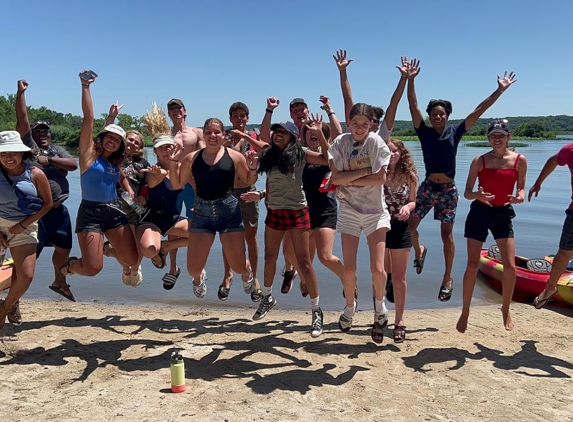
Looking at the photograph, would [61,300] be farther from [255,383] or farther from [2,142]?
[255,383]

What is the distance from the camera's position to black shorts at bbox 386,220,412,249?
253 inches

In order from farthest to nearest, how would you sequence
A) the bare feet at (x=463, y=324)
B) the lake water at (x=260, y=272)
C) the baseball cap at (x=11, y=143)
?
the lake water at (x=260, y=272)
the bare feet at (x=463, y=324)
the baseball cap at (x=11, y=143)

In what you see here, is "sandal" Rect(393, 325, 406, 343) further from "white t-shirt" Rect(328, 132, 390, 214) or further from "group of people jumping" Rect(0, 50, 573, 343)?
"white t-shirt" Rect(328, 132, 390, 214)

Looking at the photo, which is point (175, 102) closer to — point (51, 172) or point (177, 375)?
point (51, 172)

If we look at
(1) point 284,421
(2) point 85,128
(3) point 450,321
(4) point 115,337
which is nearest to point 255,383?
(1) point 284,421

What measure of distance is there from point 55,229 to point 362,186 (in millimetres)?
4207

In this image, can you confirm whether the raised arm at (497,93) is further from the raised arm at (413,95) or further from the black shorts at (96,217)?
the black shorts at (96,217)

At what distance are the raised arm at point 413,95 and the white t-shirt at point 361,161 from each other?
174cm

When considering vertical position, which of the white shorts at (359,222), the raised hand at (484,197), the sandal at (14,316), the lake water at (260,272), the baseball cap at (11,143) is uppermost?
the baseball cap at (11,143)

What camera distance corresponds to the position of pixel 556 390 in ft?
18.1

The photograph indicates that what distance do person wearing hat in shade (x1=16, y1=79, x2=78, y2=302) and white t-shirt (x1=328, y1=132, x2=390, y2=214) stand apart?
362 centimetres

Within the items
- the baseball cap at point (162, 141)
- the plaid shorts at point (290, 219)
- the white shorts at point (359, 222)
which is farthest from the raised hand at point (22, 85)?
the white shorts at point (359, 222)

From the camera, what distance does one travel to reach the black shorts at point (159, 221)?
7355mm

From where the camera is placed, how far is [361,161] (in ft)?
19.1
